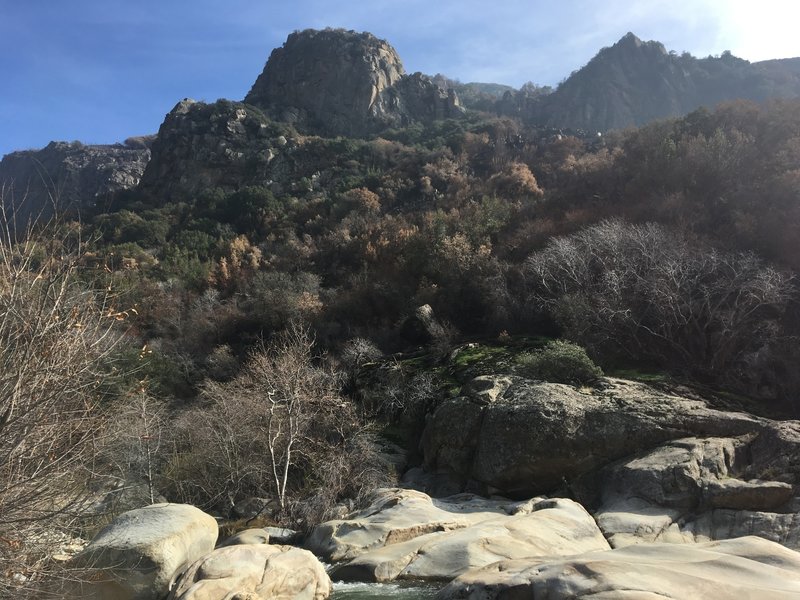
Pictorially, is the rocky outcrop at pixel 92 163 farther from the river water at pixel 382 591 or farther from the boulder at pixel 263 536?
the river water at pixel 382 591

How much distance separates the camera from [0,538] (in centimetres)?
605

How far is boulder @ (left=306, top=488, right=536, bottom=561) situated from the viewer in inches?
465

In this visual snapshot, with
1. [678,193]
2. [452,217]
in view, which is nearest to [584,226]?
[678,193]

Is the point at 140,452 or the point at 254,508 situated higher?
the point at 140,452

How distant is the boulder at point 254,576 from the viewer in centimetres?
845

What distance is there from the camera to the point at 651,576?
628cm

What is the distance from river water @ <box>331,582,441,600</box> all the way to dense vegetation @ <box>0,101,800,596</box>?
4.71m

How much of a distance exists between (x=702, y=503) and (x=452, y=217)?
25207 millimetres

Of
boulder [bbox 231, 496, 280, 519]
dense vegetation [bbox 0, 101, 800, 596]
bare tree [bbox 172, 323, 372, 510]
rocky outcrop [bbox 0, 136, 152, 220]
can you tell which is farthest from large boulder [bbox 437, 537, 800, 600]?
rocky outcrop [bbox 0, 136, 152, 220]

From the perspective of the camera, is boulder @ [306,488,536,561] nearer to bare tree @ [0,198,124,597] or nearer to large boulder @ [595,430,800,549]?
large boulder @ [595,430,800,549]

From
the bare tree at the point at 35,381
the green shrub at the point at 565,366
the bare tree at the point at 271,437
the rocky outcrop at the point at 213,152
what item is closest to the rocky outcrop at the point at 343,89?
the rocky outcrop at the point at 213,152

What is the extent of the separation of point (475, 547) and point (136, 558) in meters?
5.79

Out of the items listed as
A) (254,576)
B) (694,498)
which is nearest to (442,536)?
(254,576)

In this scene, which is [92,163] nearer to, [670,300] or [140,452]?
[140,452]
